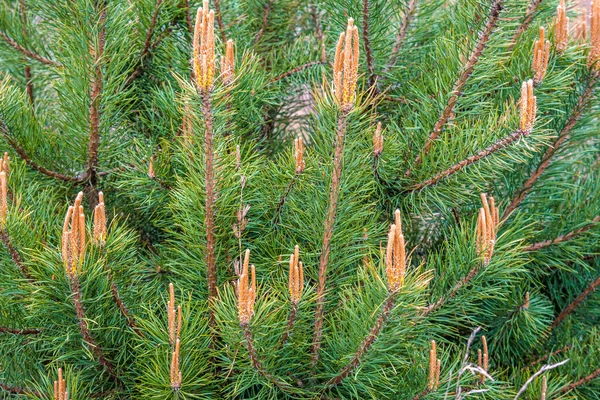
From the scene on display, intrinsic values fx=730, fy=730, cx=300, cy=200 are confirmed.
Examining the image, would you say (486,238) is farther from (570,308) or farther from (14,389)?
(14,389)

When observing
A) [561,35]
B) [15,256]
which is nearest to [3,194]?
[15,256]

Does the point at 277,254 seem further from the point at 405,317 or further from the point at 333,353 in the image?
the point at 405,317

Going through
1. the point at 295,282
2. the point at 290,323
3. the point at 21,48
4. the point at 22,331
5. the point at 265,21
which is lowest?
the point at 22,331

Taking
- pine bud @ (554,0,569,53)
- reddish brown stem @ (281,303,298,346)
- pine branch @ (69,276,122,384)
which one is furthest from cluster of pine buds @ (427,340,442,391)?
pine bud @ (554,0,569,53)

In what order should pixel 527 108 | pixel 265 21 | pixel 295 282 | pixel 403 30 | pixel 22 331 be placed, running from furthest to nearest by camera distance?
pixel 265 21 < pixel 403 30 < pixel 22 331 < pixel 527 108 < pixel 295 282

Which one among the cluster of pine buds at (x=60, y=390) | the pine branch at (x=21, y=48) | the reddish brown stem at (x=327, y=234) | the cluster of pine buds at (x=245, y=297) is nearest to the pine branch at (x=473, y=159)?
the reddish brown stem at (x=327, y=234)

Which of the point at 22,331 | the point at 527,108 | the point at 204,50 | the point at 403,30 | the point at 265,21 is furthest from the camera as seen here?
the point at 265,21

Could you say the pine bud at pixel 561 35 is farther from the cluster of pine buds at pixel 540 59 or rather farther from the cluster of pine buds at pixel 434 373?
the cluster of pine buds at pixel 434 373

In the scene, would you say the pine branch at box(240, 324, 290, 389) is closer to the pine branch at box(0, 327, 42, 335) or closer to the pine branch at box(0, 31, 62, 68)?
the pine branch at box(0, 327, 42, 335)
